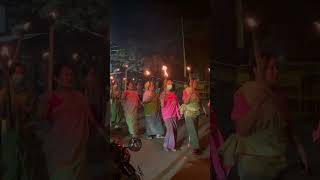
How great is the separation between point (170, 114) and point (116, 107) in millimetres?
688

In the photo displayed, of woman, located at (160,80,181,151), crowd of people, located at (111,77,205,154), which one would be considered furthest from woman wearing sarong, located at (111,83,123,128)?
woman, located at (160,80,181,151)

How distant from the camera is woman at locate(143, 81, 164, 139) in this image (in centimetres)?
464

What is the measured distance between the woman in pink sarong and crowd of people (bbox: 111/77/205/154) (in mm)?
1306

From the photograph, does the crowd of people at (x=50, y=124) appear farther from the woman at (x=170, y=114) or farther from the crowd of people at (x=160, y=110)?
the woman at (x=170, y=114)

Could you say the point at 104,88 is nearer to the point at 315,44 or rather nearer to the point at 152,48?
the point at 152,48

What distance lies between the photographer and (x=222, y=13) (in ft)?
9.16

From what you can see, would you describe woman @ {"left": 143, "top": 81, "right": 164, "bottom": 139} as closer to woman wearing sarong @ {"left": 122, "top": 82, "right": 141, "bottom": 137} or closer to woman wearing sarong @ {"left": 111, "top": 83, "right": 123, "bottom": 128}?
woman wearing sarong @ {"left": 122, "top": 82, "right": 141, "bottom": 137}

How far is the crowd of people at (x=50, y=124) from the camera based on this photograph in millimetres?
2994

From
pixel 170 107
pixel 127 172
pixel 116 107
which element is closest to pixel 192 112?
pixel 170 107

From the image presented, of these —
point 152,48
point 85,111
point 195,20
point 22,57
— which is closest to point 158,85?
point 152,48

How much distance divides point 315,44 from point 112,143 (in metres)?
1.62

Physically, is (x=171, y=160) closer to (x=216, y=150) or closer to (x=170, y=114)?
(x=170, y=114)

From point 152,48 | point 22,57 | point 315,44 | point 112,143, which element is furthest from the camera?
point 152,48

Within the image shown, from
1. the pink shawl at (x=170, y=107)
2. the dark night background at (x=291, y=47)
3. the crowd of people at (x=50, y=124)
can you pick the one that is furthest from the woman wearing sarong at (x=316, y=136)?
the pink shawl at (x=170, y=107)
